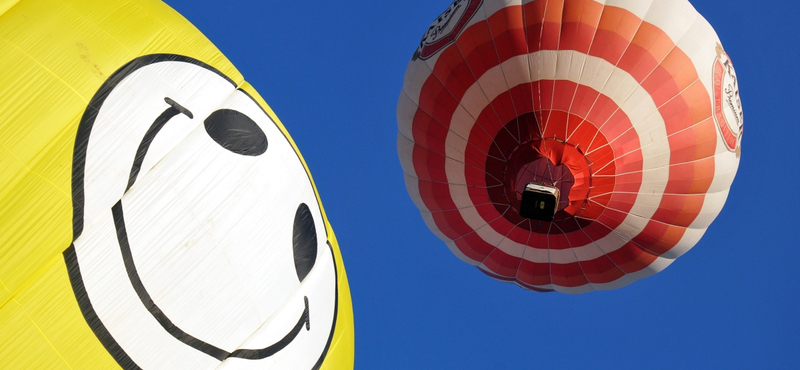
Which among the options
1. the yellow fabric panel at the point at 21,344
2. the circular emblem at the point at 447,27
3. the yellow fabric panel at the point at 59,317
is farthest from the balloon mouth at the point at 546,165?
the yellow fabric panel at the point at 21,344

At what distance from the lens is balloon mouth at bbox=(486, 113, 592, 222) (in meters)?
7.86

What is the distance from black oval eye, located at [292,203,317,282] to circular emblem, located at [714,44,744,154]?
535cm

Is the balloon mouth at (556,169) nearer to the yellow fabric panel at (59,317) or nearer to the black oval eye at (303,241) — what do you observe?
the black oval eye at (303,241)

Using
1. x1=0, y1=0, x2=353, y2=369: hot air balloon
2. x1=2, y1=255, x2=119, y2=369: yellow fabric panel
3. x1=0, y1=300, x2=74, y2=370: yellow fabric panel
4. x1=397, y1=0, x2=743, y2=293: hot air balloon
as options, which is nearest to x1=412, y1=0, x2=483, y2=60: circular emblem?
x1=397, y1=0, x2=743, y2=293: hot air balloon

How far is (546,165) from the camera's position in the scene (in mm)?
7934

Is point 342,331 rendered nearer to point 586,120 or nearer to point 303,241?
point 303,241

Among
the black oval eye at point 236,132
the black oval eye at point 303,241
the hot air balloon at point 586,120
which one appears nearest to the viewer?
the black oval eye at point 236,132

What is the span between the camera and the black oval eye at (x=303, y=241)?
228 inches

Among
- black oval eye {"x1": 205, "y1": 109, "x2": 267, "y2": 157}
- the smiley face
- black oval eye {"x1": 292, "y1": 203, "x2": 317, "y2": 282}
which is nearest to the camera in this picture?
the smiley face

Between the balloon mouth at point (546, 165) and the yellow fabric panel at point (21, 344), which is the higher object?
the balloon mouth at point (546, 165)

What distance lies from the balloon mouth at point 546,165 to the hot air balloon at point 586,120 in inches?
0.5

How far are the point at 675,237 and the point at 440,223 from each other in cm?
346

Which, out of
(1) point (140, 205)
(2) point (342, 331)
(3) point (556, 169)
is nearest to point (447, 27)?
(3) point (556, 169)

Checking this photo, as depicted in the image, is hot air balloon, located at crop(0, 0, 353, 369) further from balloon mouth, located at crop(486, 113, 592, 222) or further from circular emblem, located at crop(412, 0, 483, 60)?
circular emblem, located at crop(412, 0, 483, 60)
